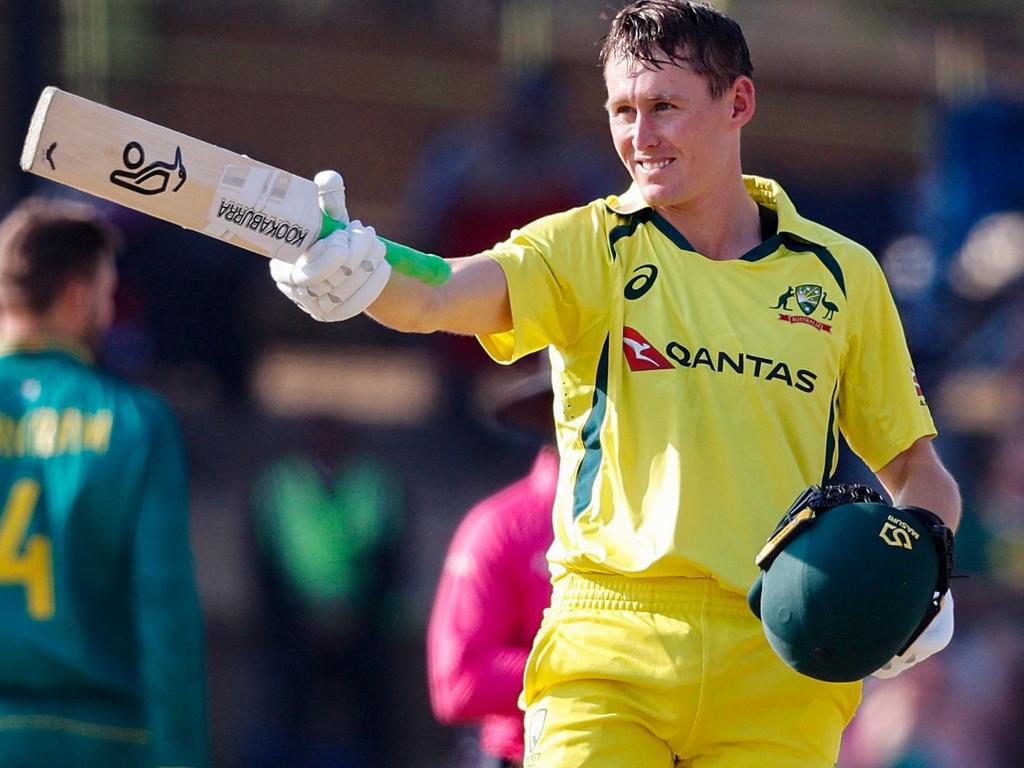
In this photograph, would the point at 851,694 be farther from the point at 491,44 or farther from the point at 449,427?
the point at 491,44

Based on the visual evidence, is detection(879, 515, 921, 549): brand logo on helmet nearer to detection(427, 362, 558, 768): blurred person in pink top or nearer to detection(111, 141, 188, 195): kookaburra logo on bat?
detection(111, 141, 188, 195): kookaburra logo on bat

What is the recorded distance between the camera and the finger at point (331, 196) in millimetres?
3232

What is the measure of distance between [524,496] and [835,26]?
9.65m

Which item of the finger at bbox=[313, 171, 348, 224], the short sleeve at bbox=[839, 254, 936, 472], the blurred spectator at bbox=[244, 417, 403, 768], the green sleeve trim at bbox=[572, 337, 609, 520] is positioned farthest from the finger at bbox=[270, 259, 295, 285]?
the blurred spectator at bbox=[244, 417, 403, 768]

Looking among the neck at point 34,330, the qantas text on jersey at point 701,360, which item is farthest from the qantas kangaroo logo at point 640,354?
the neck at point 34,330

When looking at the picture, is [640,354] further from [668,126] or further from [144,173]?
[144,173]

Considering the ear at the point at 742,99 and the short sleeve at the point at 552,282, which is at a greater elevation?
the ear at the point at 742,99

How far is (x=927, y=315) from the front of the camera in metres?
9.84

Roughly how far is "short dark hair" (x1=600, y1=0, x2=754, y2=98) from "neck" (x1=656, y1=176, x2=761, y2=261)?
0.22 metres

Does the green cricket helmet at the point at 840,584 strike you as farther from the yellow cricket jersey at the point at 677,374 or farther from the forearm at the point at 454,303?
the forearm at the point at 454,303

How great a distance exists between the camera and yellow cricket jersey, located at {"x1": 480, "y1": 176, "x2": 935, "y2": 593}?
338 centimetres

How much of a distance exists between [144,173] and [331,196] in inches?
13.3

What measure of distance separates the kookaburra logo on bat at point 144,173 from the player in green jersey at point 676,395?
0.25 meters

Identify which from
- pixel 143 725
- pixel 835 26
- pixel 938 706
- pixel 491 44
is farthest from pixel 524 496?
pixel 835 26
